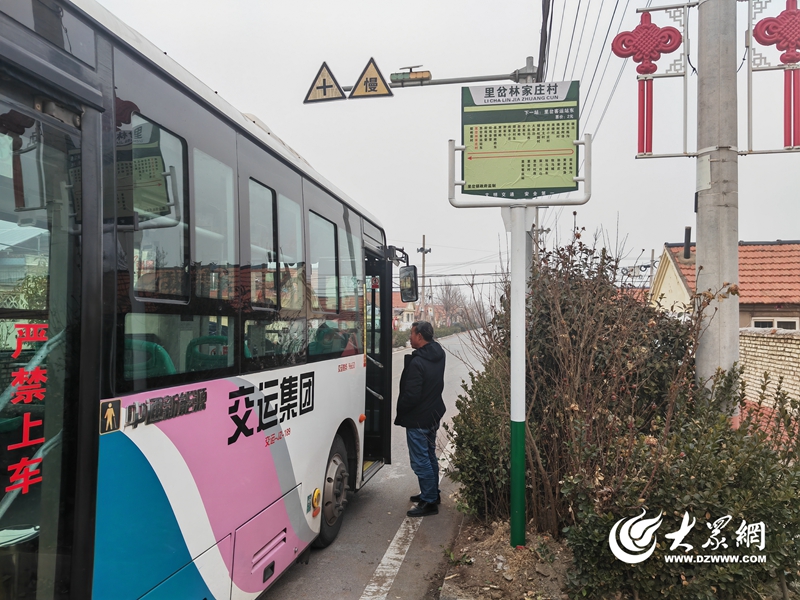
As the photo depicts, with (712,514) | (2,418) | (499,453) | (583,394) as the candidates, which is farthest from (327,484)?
(2,418)

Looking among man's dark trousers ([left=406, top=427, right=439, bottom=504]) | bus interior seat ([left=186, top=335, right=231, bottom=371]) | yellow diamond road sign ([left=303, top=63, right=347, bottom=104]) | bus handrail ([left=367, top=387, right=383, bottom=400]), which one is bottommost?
man's dark trousers ([left=406, top=427, right=439, bottom=504])

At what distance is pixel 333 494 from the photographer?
15.9 feet

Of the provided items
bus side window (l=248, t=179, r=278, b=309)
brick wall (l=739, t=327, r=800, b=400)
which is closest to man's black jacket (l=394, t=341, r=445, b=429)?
bus side window (l=248, t=179, r=278, b=309)

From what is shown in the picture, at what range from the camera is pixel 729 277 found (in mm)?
4898

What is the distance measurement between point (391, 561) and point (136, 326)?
3.35 meters

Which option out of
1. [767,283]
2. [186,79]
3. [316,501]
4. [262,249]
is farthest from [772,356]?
[186,79]

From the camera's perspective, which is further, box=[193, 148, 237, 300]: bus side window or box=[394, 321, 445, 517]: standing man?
box=[394, 321, 445, 517]: standing man

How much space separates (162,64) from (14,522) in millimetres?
1995

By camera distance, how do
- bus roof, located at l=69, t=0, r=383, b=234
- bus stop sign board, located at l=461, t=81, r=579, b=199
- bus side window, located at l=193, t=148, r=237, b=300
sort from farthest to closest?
bus stop sign board, located at l=461, t=81, r=579, b=199 → bus side window, located at l=193, t=148, r=237, b=300 → bus roof, located at l=69, t=0, r=383, b=234

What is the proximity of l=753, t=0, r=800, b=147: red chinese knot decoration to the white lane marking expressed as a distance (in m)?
4.98

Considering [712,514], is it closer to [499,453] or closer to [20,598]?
[499,453]

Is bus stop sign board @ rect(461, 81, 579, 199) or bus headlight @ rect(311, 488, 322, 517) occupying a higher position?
bus stop sign board @ rect(461, 81, 579, 199)

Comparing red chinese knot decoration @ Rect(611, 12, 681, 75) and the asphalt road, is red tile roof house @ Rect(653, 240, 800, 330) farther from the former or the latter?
the asphalt road

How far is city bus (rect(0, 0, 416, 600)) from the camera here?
1931mm
